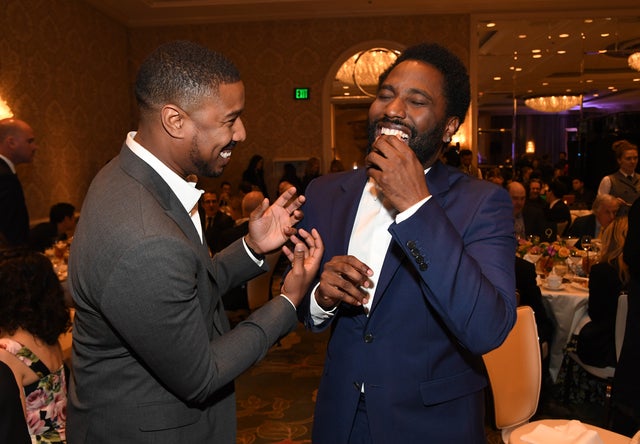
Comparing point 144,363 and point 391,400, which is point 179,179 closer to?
point 144,363

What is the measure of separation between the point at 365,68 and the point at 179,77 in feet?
30.5

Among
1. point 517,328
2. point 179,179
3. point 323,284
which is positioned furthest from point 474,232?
point 517,328

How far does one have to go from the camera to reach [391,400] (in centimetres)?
139

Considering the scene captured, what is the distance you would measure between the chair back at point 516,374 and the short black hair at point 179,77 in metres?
1.63

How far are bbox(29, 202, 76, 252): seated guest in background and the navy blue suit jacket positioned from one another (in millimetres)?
4916

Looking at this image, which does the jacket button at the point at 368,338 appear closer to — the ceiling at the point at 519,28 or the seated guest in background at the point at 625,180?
the seated guest in background at the point at 625,180

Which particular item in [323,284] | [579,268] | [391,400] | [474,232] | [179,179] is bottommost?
[579,268]

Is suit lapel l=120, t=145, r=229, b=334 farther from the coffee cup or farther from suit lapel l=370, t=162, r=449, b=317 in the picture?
the coffee cup

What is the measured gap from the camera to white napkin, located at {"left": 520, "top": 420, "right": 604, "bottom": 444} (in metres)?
1.66

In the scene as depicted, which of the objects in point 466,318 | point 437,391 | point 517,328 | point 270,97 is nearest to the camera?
point 466,318

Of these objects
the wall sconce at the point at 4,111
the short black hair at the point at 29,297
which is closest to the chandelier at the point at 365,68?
the wall sconce at the point at 4,111

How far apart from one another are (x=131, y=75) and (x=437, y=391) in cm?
1016

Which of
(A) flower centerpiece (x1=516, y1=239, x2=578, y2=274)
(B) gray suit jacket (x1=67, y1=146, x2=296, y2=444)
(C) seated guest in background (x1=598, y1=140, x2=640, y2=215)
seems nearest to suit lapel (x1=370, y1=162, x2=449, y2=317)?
(B) gray suit jacket (x1=67, y1=146, x2=296, y2=444)

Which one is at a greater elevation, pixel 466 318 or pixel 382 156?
pixel 382 156
